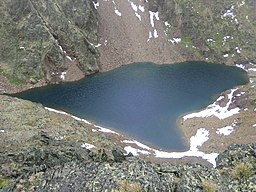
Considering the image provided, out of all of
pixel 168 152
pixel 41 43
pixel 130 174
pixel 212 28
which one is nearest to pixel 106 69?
pixel 41 43

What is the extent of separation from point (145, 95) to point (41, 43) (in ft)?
121

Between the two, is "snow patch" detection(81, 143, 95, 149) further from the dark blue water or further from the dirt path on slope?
the dirt path on slope

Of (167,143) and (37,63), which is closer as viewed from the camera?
(167,143)

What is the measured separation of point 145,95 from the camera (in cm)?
9488

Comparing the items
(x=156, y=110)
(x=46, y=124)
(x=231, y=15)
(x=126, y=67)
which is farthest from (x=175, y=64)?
(x=46, y=124)

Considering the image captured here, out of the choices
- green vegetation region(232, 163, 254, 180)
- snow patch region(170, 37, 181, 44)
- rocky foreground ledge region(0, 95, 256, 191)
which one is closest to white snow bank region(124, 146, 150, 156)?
rocky foreground ledge region(0, 95, 256, 191)

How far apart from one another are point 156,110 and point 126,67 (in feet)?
122

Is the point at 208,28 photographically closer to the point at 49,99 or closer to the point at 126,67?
the point at 126,67

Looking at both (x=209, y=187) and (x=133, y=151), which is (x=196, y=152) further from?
(x=209, y=187)

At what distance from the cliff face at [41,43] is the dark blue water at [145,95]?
7.07m

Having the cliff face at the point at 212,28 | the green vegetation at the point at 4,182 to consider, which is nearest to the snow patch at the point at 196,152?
the green vegetation at the point at 4,182

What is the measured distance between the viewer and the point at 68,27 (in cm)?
11719

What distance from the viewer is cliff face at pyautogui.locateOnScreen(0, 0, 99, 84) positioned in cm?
10581

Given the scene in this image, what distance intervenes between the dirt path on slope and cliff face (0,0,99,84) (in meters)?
8.22
